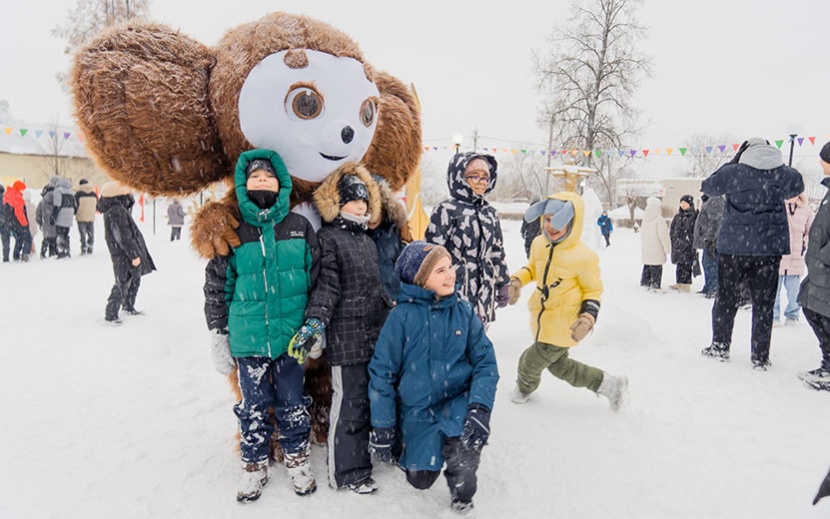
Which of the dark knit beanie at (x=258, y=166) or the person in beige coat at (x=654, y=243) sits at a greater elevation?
the dark knit beanie at (x=258, y=166)

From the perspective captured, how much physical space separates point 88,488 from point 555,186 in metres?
38.2

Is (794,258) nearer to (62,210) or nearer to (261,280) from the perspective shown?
(261,280)

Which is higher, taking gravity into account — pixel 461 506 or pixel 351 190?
pixel 351 190

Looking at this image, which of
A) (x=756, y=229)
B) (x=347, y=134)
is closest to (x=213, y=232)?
(x=347, y=134)

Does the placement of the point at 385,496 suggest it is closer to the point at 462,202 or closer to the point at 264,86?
the point at 462,202

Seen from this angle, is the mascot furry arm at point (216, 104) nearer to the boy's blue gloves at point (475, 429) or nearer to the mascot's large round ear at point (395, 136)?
the mascot's large round ear at point (395, 136)

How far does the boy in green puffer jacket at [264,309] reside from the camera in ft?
8.57

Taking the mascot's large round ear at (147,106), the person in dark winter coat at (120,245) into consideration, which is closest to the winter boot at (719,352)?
the mascot's large round ear at (147,106)

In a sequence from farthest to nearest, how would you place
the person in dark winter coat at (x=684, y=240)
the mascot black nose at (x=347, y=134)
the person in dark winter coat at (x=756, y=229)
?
the person in dark winter coat at (x=684, y=240)
the person in dark winter coat at (x=756, y=229)
the mascot black nose at (x=347, y=134)

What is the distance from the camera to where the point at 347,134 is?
291 centimetres

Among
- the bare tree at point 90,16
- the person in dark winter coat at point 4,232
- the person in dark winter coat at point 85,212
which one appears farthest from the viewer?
the bare tree at point 90,16

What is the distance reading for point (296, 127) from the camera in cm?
281

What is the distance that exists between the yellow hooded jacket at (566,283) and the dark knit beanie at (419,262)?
1.24 metres

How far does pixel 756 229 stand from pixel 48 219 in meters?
13.3
